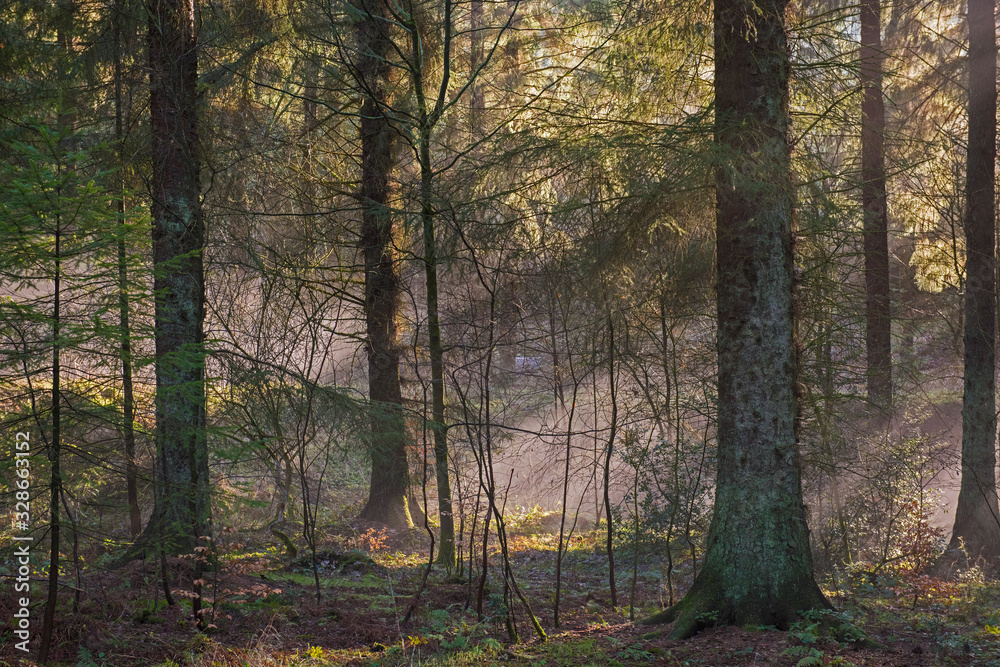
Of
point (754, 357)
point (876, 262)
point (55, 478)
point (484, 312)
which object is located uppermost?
point (876, 262)

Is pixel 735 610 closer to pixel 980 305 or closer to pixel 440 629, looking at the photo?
pixel 440 629

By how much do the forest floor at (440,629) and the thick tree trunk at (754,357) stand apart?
12.9 inches

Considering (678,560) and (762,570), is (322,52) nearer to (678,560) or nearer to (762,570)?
(762,570)

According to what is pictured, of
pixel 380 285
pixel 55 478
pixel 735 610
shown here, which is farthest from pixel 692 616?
pixel 380 285

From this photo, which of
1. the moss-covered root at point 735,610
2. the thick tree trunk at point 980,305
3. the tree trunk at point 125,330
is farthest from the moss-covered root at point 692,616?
the thick tree trunk at point 980,305

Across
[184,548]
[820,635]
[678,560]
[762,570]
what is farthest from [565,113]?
[678,560]

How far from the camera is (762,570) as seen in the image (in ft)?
18.2

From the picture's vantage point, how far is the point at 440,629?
18.3 ft

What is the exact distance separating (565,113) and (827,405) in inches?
193

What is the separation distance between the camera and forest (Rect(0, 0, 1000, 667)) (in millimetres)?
4715

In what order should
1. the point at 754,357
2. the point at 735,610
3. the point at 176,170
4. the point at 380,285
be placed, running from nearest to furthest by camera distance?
1. the point at 735,610
2. the point at 754,357
3. the point at 176,170
4. the point at 380,285

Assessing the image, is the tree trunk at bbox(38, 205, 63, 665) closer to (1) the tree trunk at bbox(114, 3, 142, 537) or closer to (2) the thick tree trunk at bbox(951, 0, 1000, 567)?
(1) the tree trunk at bbox(114, 3, 142, 537)

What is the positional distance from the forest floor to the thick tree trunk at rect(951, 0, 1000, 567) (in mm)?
1250

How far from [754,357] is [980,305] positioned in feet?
18.3
